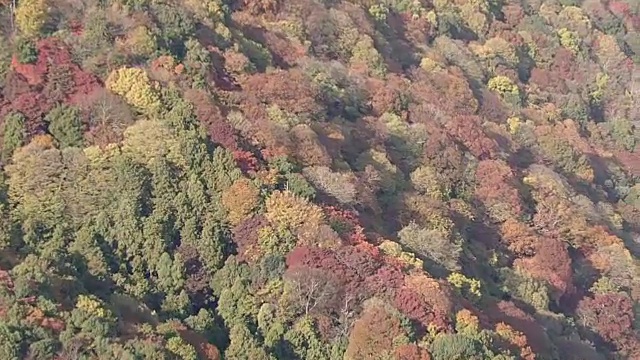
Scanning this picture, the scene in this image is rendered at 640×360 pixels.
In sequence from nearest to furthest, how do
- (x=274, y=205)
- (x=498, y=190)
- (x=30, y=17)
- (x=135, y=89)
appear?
(x=274, y=205)
(x=135, y=89)
(x=30, y=17)
(x=498, y=190)

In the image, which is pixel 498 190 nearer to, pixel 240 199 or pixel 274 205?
pixel 274 205

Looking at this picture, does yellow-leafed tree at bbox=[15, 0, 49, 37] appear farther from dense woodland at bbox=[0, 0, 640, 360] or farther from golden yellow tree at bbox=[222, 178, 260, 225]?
golden yellow tree at bbox=[222, 178, 260, 225]

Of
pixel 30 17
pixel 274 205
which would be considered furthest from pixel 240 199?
pixel 30 17

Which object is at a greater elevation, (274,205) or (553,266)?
(274,205)

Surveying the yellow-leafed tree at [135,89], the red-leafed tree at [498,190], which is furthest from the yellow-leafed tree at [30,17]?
the red-leafed tree at [498,190]

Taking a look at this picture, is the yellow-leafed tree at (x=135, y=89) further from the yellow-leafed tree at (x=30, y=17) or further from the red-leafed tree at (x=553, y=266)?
the red-leafed tree at (x=553, y=266)

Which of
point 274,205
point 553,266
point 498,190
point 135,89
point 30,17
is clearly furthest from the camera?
Result: point 498,190

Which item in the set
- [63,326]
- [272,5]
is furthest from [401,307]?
[272,5]

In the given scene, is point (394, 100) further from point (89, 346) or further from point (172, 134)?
point (89, 346)

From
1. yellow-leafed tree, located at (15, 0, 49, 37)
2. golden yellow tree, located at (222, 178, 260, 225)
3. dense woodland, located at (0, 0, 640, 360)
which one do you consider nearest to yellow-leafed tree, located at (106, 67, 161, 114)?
dense woodland, located at (0, 0, 640, 360)

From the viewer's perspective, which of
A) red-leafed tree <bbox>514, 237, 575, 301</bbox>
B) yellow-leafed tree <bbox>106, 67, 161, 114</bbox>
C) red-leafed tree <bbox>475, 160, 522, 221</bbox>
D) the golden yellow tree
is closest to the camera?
the golden yellow tree
